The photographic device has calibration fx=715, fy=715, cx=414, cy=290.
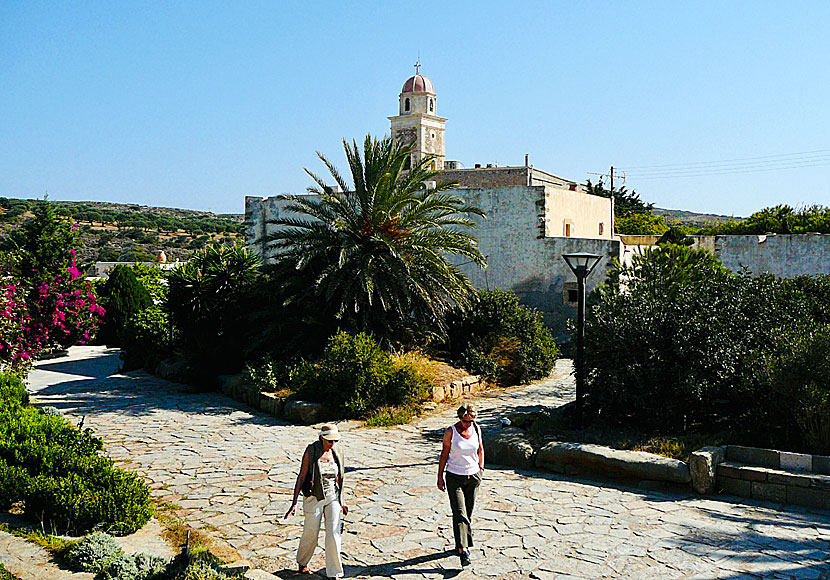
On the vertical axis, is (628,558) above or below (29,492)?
below

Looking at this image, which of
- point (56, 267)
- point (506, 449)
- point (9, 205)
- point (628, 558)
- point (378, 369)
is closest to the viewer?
point (628, 558)

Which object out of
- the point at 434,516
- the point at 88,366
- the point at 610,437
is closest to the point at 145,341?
the point at 88,366

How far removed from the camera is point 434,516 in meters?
7.43

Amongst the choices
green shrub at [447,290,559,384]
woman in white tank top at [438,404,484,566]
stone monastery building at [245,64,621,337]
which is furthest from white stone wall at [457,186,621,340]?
woman in white tank top at [438,404,484,566]

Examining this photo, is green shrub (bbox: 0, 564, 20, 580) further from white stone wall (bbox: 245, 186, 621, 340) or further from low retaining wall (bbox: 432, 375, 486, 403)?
white stone wall (bbox: 245, 186, 621, 340)

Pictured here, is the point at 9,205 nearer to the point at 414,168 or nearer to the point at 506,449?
the point at 414,168

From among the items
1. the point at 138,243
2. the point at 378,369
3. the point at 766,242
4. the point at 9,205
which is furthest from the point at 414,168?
the point at 9,205

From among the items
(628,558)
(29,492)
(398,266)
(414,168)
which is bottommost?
(628,558)

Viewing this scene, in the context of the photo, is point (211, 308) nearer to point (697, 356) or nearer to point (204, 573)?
point (697, 356)

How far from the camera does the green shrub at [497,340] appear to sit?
50.4ft

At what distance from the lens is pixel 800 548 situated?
648 cm

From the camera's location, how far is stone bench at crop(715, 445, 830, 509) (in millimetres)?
7730

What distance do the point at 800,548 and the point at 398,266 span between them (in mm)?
9048

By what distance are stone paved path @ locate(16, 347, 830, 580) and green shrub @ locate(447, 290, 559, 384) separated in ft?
12.9
